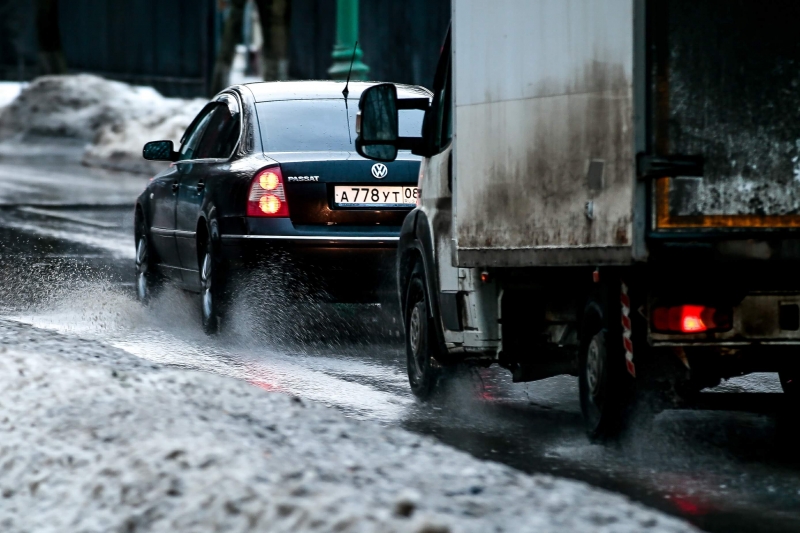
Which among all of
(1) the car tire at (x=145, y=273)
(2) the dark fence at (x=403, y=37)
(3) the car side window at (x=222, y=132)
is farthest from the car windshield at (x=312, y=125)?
(2) the dark fence at (x=403, y=37)

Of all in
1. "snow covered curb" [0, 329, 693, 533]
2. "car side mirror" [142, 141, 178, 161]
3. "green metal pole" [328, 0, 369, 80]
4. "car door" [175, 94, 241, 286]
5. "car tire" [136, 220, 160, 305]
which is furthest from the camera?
"green metal pole" [328, 0, 369, 80]

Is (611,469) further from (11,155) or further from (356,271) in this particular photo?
(11,155)

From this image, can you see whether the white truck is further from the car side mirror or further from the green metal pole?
the green metal pole

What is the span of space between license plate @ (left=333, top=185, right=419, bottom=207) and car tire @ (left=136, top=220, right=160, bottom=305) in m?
2.69

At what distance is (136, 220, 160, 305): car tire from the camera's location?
12352 mm

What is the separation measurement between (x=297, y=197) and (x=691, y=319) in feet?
13.4

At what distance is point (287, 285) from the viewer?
10102mm

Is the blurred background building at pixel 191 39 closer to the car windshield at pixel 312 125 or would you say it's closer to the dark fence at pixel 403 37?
the dark fence at pixel 403 37

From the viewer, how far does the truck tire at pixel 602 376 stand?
666cm

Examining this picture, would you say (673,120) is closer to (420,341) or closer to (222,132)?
(420,341)

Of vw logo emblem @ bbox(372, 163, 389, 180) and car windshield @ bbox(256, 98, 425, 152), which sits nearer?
vw logo emblem @ bbox(372, 163, 389, 180)

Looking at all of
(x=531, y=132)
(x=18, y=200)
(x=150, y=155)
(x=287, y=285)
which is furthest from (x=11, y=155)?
(x=531, y=132)

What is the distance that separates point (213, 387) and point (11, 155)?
27362 millimetres

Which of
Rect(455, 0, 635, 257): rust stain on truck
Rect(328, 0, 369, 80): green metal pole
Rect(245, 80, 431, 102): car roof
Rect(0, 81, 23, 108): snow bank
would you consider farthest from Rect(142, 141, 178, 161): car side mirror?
Rect(0, 81, 23, 108): snow bank
